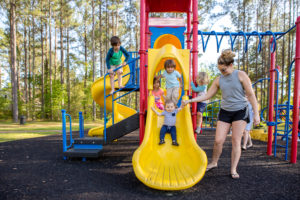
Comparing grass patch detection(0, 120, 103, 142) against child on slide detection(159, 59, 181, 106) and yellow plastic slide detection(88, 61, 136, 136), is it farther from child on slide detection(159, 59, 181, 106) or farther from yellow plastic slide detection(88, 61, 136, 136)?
child on slide detection(159, 59, 181, 106)

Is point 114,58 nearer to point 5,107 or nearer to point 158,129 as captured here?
point 158,129

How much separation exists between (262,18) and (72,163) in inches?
750

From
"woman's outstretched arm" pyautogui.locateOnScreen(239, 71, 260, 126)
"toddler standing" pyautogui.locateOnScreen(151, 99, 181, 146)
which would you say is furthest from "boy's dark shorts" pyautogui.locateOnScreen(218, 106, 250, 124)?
"toddler standing" pyautogui.locateOnScreen(151, 99, 181, 146)

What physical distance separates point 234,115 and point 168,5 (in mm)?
3840

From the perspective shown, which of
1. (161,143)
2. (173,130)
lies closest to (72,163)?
(161,143)

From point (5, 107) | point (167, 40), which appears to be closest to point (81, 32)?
point (5, 107)

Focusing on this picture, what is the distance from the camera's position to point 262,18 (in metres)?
16.6

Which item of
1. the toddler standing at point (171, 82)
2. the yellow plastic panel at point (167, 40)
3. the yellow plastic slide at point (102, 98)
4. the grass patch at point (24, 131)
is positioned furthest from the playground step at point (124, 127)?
the grass patch at point (24, 131)

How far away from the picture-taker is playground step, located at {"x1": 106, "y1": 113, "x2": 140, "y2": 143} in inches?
163

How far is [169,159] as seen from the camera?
3051mm

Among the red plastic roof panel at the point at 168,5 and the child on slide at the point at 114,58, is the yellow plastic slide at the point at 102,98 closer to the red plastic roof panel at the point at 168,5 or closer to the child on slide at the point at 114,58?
the child on slide at the point at 114,58

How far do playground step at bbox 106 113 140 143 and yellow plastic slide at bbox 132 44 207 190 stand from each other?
0.56 m

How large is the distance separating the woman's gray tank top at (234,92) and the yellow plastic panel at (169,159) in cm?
82

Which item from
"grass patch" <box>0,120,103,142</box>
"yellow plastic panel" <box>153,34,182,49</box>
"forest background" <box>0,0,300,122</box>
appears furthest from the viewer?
"forest background" <box>0,0,300,122</box>
